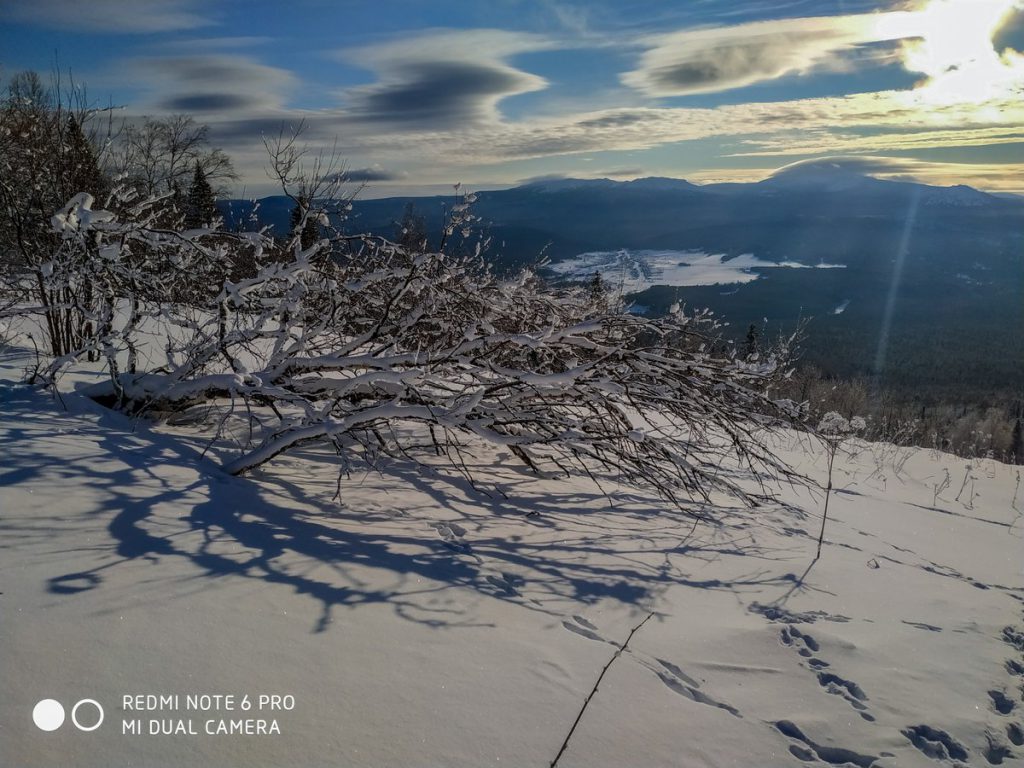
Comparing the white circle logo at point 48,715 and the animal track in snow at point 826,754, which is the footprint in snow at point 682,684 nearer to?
the animal track in snow at point 826,754

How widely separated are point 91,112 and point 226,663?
261 inches

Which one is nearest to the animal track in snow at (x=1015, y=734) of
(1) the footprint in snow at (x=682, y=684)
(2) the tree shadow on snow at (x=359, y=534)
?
(1) the footprint in snow at (x=682, y=684)

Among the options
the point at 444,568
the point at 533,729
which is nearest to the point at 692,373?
the point at 444,568

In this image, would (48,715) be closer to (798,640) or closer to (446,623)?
(446,623)

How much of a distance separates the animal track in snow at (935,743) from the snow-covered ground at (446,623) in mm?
13

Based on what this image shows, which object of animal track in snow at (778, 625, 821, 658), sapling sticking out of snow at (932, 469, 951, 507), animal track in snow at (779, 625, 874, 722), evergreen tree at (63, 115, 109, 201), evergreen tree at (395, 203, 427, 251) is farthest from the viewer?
sapling sticking out of snow at (932, 469, 951, 507)

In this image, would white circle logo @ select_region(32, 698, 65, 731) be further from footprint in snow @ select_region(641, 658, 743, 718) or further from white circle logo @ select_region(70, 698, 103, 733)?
footprint in snow @ select_region(641, 658, 743, 718)

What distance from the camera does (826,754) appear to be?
7.66 feet

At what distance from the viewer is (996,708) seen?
9.23ft

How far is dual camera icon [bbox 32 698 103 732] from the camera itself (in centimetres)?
190

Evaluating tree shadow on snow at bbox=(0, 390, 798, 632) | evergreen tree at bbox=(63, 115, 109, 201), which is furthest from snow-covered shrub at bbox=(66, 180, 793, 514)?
evergreen tree at bbox=(63, 115, 109, 201)

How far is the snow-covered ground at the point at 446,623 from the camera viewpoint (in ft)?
7.02

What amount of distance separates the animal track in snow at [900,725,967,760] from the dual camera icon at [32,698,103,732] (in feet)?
9.62

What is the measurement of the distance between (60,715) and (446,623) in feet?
4.79
